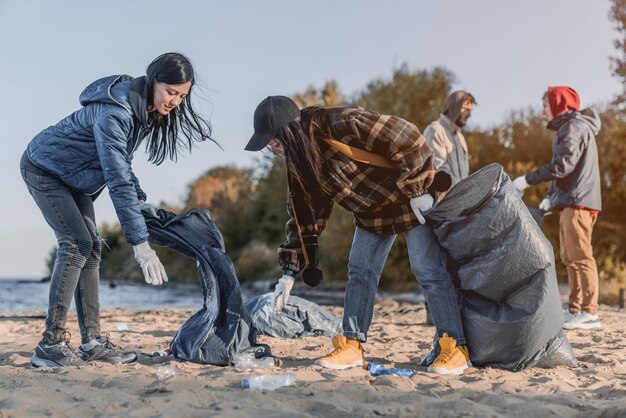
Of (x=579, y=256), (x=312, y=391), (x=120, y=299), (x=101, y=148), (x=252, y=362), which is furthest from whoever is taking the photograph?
(x=120, y=299)

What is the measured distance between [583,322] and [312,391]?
156 inches

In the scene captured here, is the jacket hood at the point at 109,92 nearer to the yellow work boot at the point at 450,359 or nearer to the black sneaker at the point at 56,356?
the black sneaker at the point at 56,356

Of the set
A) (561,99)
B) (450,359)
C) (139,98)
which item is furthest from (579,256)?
(139,98)

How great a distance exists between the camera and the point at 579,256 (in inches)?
257

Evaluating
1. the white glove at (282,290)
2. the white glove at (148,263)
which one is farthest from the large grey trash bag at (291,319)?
the white glove at (148,263)

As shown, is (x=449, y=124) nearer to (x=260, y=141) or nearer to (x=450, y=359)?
(x=450, y=359)

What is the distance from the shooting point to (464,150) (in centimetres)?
641

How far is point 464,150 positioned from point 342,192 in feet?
9.11

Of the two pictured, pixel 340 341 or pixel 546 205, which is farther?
pixel 546 205

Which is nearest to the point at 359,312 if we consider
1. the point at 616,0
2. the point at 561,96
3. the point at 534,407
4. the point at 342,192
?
the point at 342,192

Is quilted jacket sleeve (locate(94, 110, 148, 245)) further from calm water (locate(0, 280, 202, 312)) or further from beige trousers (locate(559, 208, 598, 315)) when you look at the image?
calm water (locate(0, 280, 202, 312))

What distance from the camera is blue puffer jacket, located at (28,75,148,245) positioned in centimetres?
389

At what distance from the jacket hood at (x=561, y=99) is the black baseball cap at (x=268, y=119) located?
353cm

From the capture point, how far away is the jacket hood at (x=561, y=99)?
646 centimetres
